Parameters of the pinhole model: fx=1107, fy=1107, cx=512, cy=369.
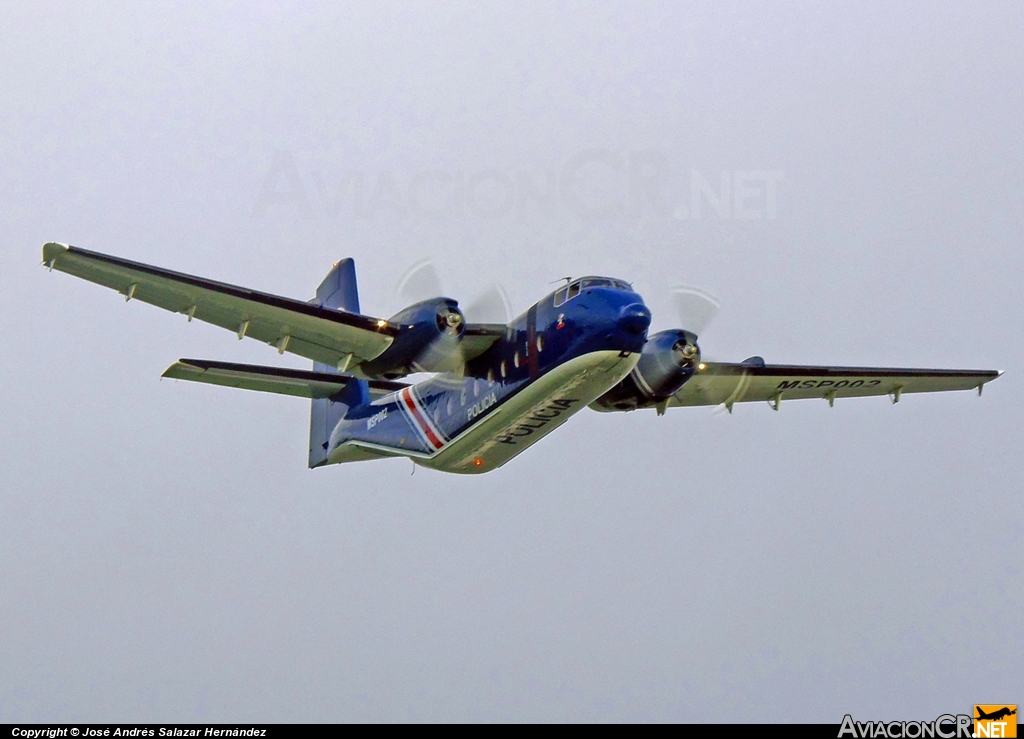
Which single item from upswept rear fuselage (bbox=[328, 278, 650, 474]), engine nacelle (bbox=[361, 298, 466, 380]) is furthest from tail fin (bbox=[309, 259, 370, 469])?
Answer: engine nacelle (bbox=[361, 298, 466, 380])

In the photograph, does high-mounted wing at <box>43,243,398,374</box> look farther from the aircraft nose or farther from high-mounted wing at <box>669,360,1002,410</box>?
high-mounted wing at <box>669,360,1002,410</box>

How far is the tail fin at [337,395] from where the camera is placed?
21.1 m

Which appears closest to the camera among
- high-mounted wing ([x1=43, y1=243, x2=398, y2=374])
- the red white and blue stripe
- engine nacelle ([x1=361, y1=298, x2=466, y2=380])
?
high-mounted wing ([x1=43, y1=243, x2=398, y2=374])

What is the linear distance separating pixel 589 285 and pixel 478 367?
8.68 ft

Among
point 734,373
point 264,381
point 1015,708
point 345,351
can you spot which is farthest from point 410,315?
point 1015,708

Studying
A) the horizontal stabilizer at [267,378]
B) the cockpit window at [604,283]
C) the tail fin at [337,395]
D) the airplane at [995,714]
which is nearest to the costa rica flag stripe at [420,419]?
the horizontal stabilizer at [267,378]

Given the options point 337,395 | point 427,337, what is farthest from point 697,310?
point 337,395

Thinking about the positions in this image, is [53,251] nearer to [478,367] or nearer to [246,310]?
[246,310]

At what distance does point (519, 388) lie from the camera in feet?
54.2

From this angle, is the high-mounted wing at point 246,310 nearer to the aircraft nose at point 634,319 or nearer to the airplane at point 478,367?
the airplane at point 478,367

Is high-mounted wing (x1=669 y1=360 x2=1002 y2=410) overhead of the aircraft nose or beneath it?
beneath

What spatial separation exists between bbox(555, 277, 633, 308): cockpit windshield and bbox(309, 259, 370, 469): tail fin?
607 cm

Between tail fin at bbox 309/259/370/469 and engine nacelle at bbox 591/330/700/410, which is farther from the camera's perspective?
tail fin at bbox 309/259/370/469

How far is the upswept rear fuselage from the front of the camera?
1547cm
